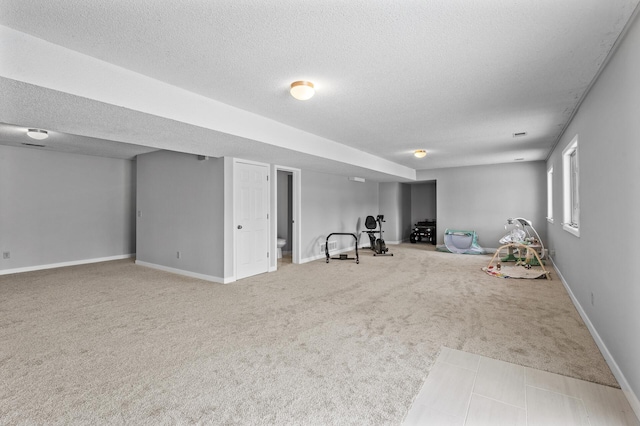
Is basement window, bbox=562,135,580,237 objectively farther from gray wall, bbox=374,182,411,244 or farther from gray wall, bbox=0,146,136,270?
gray wall, bbox=0,146,136,270

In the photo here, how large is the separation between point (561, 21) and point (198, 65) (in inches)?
97.7

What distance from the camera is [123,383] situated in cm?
215

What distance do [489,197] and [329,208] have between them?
419 cm

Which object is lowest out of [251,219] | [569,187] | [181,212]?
[251,219]

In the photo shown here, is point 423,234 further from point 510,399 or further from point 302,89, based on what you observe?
point 510,399

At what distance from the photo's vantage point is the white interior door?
523 centimetres

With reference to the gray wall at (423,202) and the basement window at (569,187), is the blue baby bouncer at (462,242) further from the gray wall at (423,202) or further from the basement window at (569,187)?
the basement window at (569,187)

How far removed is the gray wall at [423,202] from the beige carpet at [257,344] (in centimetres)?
615

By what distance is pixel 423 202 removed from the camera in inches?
437

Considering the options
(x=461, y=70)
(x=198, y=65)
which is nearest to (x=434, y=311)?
(x=461, y=70)

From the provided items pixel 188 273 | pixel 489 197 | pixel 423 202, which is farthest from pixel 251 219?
pixel 423 202

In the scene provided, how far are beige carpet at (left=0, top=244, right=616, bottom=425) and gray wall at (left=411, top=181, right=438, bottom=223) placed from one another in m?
6.15

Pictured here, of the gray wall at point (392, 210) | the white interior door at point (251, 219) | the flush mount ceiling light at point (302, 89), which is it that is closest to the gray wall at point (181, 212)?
the white interior door at point (251, 219)

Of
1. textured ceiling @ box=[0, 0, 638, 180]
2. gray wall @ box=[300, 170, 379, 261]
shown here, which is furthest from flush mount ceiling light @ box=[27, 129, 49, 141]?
gray wall @ box=[300, 170, 379, 261]
